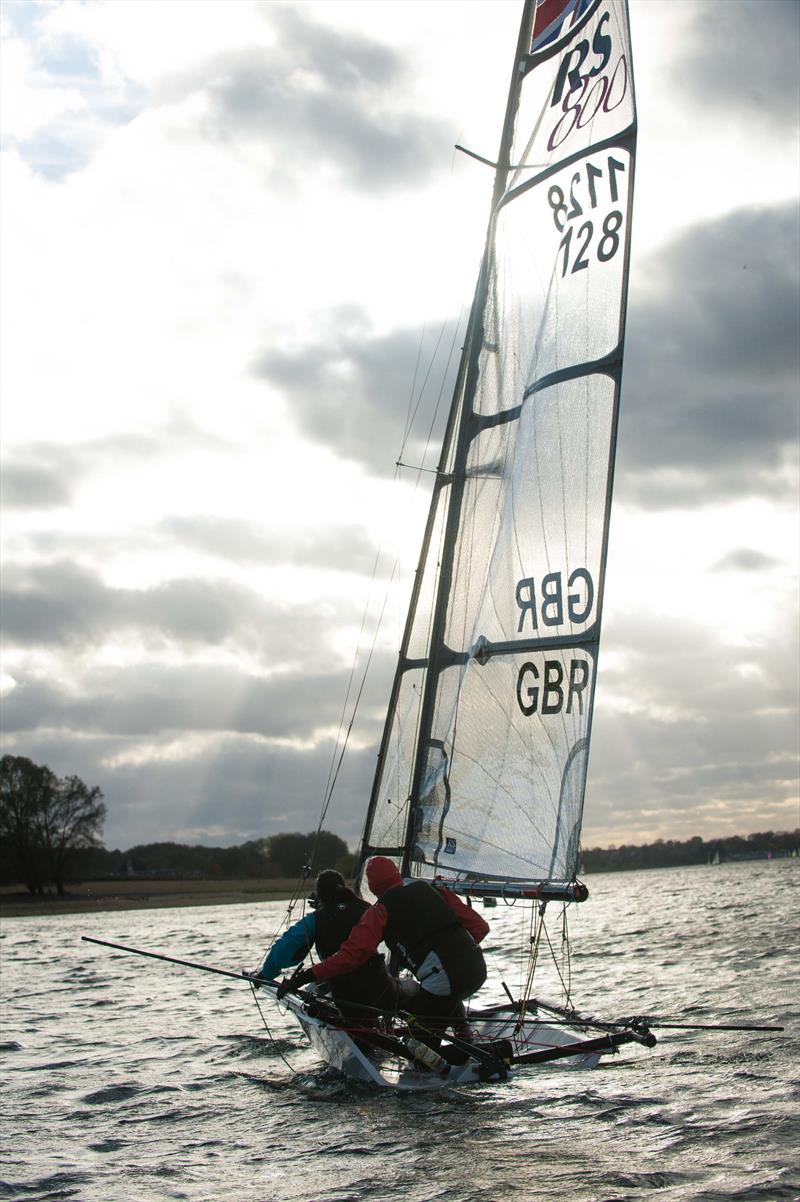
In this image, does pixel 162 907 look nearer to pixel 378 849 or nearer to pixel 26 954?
pixel 26 954

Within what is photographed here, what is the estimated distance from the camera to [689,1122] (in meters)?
7.84

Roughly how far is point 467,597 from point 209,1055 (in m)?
5.85

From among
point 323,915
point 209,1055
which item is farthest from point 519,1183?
point 209,1055

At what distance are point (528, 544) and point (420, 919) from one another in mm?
4037

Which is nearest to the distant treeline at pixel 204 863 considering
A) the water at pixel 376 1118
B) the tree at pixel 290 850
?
the tree at pixel 290 850

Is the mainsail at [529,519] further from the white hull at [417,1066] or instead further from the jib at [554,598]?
the white hull at [417,1066]

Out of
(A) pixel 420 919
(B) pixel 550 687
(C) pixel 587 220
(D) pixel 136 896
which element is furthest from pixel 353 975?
(D) pixel 136 896

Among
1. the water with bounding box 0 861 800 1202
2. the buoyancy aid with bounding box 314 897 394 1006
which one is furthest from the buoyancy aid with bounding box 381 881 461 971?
the water with bounding box 0 861 800 1202

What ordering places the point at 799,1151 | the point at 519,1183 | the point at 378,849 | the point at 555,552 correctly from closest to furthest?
1. the point at 519,1183
2. the point at 799,1151
3. the point at 555,552
4. the point at 378,849

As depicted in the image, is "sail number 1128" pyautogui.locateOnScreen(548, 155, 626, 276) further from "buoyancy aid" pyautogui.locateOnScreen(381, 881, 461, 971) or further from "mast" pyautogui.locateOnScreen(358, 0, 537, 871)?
"buoyancy aid" pyautogui.locateOnScreen(381, 881, 461, 971)

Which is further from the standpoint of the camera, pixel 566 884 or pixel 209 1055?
pixel 209 1055

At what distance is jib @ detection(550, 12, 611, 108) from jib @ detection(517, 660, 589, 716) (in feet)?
20.6

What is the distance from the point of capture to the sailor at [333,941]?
976 cm

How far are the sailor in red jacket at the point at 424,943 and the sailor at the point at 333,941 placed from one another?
1.88ft
